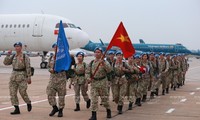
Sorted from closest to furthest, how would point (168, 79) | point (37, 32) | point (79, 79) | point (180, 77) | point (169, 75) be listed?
point (79, 79)
point (168, 79)
point (169, 75)
point (180, 77)
point (37, 32)

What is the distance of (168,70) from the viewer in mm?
15383

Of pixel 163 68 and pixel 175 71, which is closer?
pixel 163 68

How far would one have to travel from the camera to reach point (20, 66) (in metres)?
9.33

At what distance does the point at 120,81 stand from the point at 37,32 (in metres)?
18.2

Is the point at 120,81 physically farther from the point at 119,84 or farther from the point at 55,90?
the point at 55,90

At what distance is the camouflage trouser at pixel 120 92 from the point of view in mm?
9617

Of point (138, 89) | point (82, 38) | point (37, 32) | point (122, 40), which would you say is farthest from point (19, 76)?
point (37, 32)

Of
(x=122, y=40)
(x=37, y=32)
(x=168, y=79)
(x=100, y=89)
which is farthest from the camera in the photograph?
(x=37, y=32)

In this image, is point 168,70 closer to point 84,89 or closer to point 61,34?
point 84,89

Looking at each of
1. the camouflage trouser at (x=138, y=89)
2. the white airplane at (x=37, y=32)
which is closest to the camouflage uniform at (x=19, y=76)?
the camouflage trouser at (x=138, y=89)

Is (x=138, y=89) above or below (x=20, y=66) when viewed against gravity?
below

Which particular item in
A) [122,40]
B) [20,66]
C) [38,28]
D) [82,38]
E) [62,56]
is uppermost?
[38,28]

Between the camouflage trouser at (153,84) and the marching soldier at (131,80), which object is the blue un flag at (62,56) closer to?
the marching soldier at (131,80)

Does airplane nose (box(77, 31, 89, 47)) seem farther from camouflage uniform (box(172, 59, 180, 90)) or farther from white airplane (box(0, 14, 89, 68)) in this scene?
camouflage uniform (box(172, 59, 180, 90))
